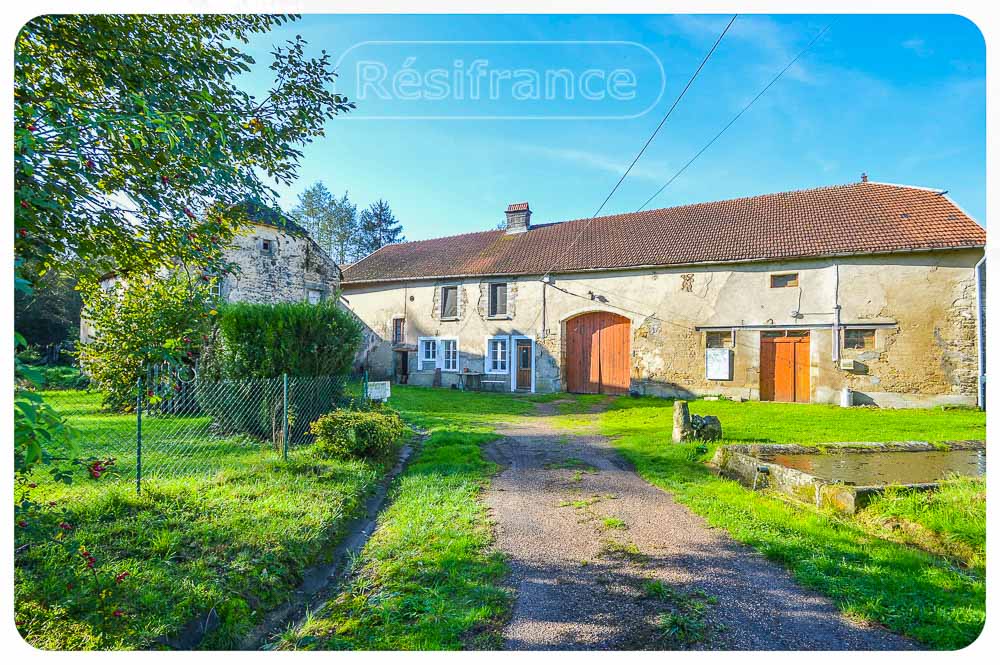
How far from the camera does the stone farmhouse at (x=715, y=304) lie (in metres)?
12.1

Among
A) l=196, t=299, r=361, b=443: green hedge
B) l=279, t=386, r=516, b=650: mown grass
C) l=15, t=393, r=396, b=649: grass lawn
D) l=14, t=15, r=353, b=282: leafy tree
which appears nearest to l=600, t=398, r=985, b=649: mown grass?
A: l=279, t=386, r=516, b=650: mown grass

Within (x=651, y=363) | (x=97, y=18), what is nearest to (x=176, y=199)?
(x=97, y=18)

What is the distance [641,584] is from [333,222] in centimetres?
2749

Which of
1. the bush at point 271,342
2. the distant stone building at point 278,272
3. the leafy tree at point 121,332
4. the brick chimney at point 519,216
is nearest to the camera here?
the leafy tree at point 121,332

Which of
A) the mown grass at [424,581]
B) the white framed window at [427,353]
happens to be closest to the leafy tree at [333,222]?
the white framed window at [427,353]

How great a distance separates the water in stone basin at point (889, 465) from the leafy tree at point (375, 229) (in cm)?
2640

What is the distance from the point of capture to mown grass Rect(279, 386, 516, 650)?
2443mm

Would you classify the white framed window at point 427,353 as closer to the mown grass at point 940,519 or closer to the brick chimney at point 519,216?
the brick chimney at point 519,216

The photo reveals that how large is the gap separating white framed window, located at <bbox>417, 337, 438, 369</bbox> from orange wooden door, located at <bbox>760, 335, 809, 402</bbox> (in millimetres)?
11273

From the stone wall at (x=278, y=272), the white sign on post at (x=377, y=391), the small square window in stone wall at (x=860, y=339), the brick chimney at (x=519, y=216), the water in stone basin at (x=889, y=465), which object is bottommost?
the water in stone basin at (x=889, y=465)

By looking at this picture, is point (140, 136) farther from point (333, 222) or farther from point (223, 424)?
point (333, 222)

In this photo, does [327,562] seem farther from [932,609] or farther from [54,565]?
[932,609]

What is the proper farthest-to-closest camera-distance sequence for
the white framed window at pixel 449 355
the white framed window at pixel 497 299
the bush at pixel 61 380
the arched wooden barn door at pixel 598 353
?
the white framed window at pixel 449 355
the white framed window at pixel 497 299
the arched wooden barn door at pixel 598 353
the bush at pixel 61 380

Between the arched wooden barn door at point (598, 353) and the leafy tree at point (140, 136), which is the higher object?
the leafy tree at point (140, 136)
